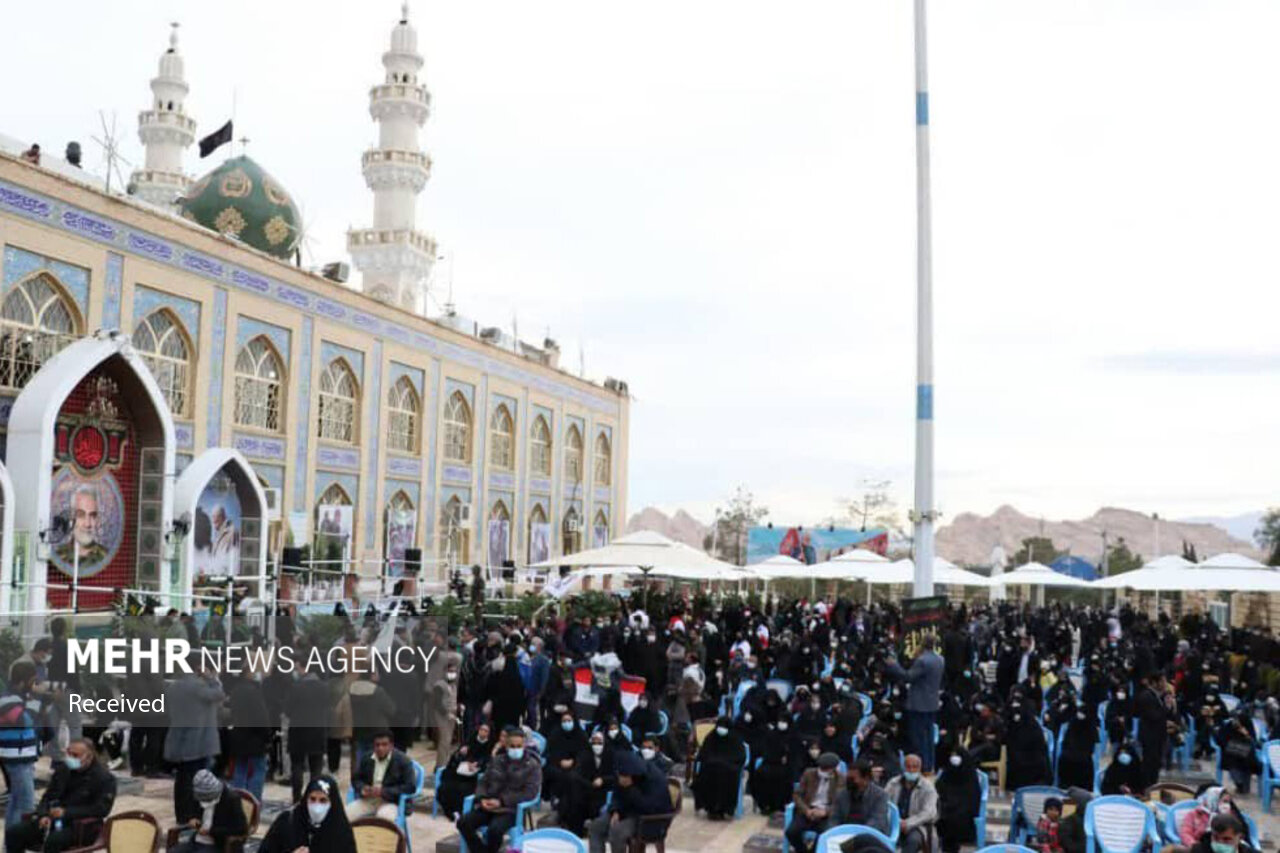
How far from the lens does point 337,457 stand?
1120 inches

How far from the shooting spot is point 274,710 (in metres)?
10.6

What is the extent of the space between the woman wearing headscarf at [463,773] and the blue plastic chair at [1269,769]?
23.8 ft

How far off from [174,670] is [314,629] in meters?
4.50

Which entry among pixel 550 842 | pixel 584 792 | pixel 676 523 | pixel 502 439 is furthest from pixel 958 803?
pixel 676 523

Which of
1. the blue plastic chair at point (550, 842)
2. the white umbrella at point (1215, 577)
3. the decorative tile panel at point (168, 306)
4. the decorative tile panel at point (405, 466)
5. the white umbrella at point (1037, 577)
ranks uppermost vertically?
the decorative tile panel at point (168, 306)

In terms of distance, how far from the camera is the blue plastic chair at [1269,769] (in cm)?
1145

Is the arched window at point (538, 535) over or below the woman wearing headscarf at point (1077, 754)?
over

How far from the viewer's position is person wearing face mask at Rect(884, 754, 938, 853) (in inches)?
339

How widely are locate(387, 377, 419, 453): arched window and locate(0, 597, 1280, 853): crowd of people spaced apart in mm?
14907

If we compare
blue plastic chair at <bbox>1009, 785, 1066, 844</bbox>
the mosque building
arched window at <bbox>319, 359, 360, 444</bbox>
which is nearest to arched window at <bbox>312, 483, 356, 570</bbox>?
the mosque building

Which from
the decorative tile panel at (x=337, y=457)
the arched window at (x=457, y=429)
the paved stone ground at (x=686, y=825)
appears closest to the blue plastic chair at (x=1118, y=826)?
the paved stone ground at (x=686, y=825)

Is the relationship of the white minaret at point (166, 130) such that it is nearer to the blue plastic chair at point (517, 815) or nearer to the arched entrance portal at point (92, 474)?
the arched entrance portal at point (92, 474)

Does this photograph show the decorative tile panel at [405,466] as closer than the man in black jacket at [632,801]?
No

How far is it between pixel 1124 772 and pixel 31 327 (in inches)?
683
